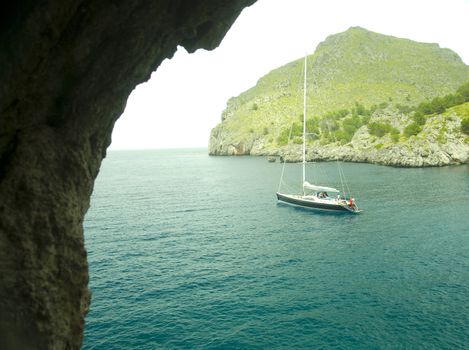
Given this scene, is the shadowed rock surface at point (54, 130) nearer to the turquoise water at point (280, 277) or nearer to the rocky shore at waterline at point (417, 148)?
the turquoise water at point (280, 277)

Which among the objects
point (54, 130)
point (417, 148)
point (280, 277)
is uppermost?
point (417, 148)

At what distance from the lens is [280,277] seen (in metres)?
36.5

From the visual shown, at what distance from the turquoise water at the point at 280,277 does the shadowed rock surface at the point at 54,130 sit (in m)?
16.7

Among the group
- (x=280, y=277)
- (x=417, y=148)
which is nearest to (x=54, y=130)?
(x=280, y=277)

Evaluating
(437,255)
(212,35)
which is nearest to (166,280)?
(212,35)

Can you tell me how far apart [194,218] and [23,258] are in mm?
54835

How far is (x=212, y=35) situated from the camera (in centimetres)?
1459

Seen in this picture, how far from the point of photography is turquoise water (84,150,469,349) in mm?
25797

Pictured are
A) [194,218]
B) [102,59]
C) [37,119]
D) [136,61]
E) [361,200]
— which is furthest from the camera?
[361,200]

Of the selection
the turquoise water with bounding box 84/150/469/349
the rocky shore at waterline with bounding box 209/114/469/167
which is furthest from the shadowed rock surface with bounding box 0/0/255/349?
the rocky shore at waterline with bounding box 209/114/469/167

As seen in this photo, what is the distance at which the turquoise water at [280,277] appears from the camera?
25.8 m

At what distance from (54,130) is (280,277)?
99.0 ft

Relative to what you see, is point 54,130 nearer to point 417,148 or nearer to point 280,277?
point 280,277

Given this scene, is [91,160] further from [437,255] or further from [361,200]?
[361,200]
